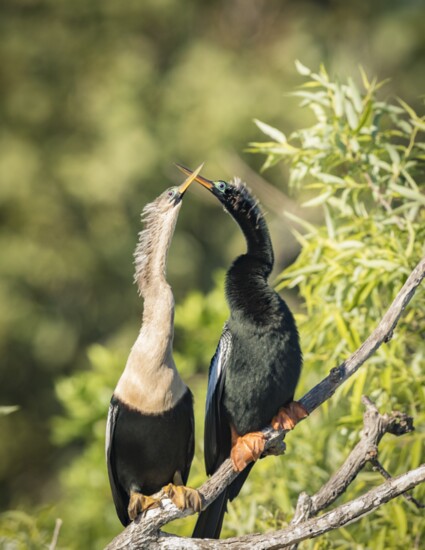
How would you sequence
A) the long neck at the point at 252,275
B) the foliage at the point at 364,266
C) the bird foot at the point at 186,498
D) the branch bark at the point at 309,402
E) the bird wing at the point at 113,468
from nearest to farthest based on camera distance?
1. the branch bark at the point at 309,402
2. the bird foot at the point at 186,498
3. the bird wing at the point at 113,468
4. the long neck at the point at 252,275
5. the foliage at the point at 364,266

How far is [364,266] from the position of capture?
366 cm

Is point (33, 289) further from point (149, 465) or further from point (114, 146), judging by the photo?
point (149, 465)

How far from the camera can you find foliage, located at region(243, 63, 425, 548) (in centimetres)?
370

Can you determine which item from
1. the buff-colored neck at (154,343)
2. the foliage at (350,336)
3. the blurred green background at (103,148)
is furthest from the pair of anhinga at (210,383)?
the blurred green background at (103,148)

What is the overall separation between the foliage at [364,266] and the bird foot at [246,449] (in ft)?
2.16

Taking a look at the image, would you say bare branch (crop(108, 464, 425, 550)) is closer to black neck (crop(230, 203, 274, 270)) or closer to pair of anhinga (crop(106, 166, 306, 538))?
pair of anhinga (crop(106, 166, 306, 538))

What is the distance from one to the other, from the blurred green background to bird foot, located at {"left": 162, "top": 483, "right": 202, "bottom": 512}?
708cm

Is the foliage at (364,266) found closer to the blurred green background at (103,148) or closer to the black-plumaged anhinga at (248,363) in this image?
the black-plumaged anhinga at (248,363)

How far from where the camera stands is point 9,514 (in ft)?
13.1

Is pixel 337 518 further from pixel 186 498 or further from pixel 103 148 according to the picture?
pixel 103 148

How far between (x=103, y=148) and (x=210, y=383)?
339 inches

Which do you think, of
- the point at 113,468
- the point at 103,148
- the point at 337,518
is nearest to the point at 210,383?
→ the point at 113,468

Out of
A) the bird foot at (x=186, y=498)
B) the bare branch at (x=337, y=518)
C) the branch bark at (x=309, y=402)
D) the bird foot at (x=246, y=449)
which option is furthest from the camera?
the bird foot at (x=246, y=449)

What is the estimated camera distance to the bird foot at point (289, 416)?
10.0 ft
